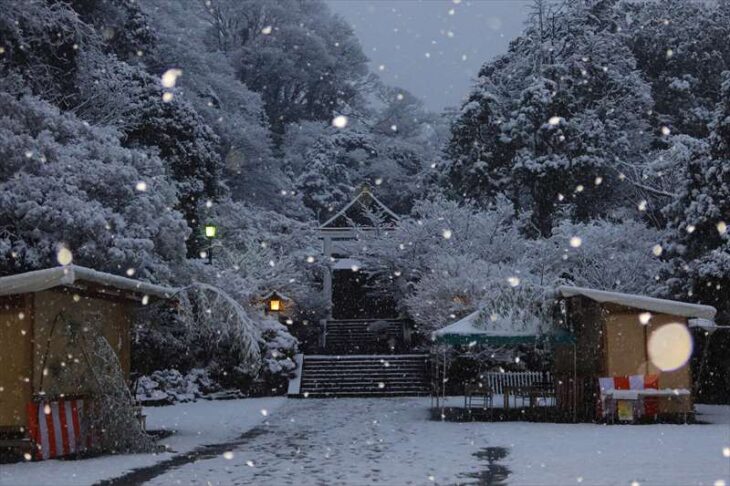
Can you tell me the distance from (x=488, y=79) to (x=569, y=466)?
30.8 m

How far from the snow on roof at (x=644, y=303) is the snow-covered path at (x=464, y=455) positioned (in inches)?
92.2

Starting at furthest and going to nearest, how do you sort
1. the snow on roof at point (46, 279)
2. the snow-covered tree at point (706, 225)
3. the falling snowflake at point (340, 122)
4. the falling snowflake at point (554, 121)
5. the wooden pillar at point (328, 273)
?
1. the falling snowflake at point (340, 122)
2. the wooden pillar at point (328, 273)
3. the falling snowflake at point (554, 121)
4. the snow-covered tree at point (706, 225)
5. the snow on roof at point (46, 279)

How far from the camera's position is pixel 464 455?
496 inches

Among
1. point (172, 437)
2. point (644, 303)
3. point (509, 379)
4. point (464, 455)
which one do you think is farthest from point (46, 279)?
point (509, 379)

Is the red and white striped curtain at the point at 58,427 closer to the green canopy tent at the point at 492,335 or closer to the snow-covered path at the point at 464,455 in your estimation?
the snow-covered path at the point at 464,455

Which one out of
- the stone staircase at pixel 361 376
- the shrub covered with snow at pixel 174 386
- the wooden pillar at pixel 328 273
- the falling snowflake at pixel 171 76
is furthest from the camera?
the wooden pillar at pixel 328 273

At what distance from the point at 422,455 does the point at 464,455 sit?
2.09 ft

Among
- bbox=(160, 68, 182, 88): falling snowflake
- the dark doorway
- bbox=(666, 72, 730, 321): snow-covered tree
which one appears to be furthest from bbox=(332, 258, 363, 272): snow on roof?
bbox=(666, 72, 730, 321): snow-covered tree

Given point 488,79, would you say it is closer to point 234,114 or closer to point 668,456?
point 234,114

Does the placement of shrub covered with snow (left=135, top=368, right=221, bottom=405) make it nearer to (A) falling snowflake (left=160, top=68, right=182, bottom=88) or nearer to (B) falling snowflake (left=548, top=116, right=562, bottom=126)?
(A) falling snowflake (left=160, top=68, right=182, bottom=88)

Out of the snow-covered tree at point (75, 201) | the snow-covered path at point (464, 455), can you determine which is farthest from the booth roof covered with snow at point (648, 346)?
the snow-covered tree at point (75, 201)

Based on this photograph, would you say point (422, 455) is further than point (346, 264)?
No

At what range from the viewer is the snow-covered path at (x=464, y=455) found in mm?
10195

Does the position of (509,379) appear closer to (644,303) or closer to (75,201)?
(644,303)
